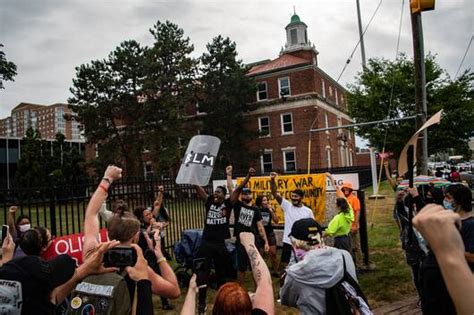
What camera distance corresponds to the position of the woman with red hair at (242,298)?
6.31 feet

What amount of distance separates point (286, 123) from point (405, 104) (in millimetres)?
14253

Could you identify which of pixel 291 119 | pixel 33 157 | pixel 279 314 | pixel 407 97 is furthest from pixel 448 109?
pixel 33 157

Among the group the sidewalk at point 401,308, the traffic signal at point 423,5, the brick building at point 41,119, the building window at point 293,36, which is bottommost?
the sidewalk at point 401,308

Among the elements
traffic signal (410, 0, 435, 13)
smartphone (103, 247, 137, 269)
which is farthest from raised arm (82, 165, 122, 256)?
traffic signal (410, 0, 435, 13)

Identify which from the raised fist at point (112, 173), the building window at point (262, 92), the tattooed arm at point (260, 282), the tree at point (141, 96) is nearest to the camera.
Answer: the tattooed arm at point (260, 282)

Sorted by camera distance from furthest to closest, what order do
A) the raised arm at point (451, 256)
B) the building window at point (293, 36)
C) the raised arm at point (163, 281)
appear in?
the building window at point (293, 36) < the raised arm at point (163, 281) < the raised arm at point (451, 256)

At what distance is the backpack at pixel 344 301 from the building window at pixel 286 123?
3253 centimetres

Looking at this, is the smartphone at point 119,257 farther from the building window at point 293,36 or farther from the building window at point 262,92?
the building window at point 293,36

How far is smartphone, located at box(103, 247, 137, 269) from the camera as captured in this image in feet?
7.00

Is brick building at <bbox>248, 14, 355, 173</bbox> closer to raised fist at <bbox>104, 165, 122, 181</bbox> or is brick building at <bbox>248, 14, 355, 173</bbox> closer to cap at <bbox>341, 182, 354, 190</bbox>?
cap at <bbox>341, 182, 354, 190</bbox>

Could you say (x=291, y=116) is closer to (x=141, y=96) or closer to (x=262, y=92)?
(x=262, y=92)

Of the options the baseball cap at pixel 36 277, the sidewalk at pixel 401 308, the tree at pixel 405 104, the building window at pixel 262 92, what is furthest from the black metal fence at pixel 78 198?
the building window at pixel 262 92

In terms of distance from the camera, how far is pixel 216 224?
236 inches

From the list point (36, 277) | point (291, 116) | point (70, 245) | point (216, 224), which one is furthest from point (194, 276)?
point (291, 116)
